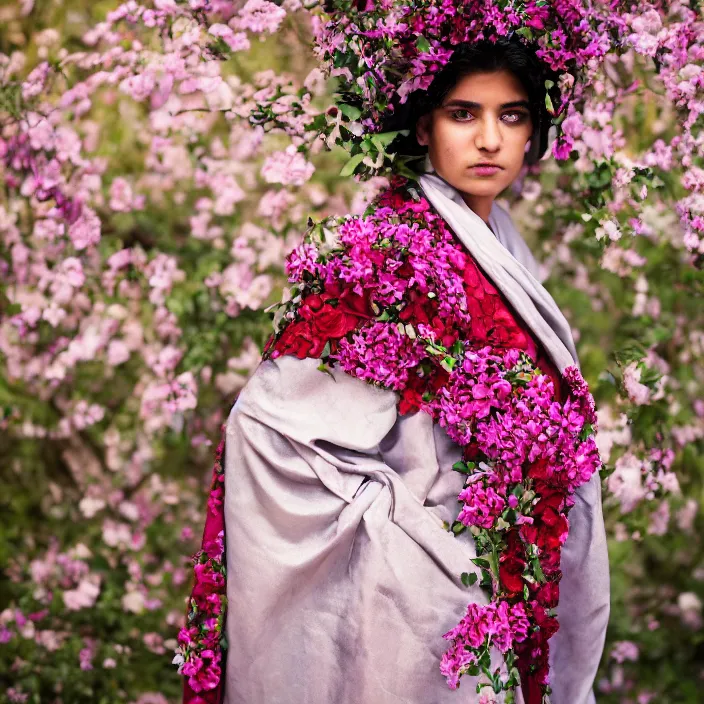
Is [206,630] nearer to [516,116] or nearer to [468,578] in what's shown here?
[468,578]

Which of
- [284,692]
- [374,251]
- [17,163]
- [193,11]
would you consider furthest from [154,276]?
[284,692]

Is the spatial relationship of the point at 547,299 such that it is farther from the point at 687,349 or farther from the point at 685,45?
the point at 687,349

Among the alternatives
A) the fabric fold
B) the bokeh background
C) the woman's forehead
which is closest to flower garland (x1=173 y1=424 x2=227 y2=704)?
the fabric fold

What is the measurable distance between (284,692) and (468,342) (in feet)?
2.32

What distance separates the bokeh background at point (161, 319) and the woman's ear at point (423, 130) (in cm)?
71

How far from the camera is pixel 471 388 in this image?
63.7 inches

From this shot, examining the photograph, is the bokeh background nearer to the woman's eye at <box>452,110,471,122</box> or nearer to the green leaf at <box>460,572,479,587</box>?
the woman's eye at <box>452,110,471,122</box>

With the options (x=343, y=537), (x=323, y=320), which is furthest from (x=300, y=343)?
(x=343, y=537)

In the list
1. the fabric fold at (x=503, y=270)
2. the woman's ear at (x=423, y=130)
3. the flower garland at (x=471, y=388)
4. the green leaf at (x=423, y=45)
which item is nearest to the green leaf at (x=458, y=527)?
the flower garland at (x=471, y=388)

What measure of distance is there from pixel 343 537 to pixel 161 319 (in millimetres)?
1433

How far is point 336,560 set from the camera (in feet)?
5.32

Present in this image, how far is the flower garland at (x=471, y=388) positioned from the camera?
1.60 m

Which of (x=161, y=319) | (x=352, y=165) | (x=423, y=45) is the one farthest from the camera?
(x=161, y=319)

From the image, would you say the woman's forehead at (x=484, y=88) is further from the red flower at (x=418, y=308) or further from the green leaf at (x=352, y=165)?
the red flower at (x=418, y=308)
